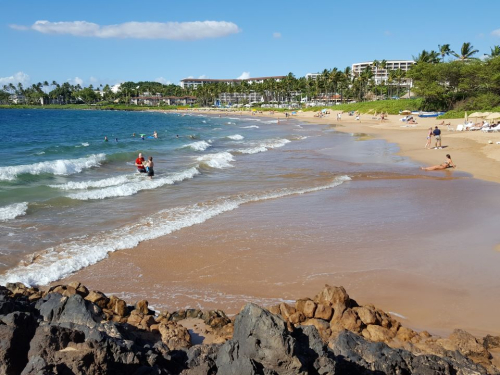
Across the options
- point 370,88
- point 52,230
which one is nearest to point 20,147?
point 52,230

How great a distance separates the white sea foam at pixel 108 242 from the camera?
9.02 metres

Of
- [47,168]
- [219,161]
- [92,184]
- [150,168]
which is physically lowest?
[92,184]

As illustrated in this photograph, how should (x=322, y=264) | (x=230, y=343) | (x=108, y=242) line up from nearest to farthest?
(x=230, y=343) < (x=322, y=264) < (x=108, y=242)

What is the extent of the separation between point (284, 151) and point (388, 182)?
1402 cm

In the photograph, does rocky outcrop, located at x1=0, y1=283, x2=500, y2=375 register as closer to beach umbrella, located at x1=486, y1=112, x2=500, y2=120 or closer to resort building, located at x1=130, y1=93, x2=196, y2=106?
beach umbrella, located at x1=486, y1=112, x2=500, y2=120

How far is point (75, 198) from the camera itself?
53.8 feet

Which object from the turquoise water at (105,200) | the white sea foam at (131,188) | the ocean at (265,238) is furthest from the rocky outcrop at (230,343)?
the white sea foam at (131,188)

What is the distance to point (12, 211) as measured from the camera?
14.2 meters

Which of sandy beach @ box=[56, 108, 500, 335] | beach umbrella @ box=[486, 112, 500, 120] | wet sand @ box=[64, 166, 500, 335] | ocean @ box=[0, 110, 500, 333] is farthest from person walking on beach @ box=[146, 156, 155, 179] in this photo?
beach umbrella @ box=[486, 112, 500, 120]

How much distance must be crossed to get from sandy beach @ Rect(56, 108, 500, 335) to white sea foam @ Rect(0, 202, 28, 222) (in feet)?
18.3

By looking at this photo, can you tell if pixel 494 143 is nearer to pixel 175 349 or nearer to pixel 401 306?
pixel 401 306

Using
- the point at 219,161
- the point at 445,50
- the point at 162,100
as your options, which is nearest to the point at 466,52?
the point at 445,50

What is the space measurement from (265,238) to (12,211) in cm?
875

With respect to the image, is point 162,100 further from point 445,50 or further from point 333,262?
point 333,262
